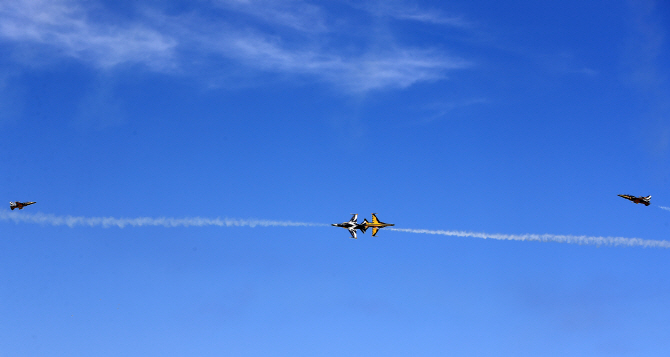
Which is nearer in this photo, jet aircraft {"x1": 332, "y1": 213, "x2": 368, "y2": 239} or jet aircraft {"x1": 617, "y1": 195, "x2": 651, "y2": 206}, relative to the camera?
jet aircraft {"x1": 617, "y1": 195, "x2": 651, "y2": 206}

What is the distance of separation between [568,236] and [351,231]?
222 feet

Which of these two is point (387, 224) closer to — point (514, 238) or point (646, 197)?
point (514, 238)

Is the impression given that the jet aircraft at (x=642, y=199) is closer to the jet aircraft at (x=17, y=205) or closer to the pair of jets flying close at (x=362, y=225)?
the pair of jets flying close at (x=362, y=225)

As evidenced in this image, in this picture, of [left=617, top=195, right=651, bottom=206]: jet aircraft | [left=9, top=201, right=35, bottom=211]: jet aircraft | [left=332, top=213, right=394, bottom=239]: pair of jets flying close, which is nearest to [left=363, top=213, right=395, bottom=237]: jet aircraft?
[left=332, top=213, right=394, bottom=239]: pair of jets flying close

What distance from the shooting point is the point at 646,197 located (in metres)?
179

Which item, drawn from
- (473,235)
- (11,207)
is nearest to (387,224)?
(473,235)

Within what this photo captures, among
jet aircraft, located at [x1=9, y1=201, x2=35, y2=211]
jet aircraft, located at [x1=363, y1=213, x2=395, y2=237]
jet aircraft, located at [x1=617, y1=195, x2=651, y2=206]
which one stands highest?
jet aircraft, located at [x1=617, y1=195, x2=651, y2=206]

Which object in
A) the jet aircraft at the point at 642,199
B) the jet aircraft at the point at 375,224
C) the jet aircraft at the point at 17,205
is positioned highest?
the jet aircraft at the point at 642,199

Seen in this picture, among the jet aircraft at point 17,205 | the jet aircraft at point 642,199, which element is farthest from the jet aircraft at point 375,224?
the jet aircraft at point 17,205

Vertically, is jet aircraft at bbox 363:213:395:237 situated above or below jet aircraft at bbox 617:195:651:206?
below

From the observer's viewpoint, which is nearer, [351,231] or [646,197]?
[646,197]

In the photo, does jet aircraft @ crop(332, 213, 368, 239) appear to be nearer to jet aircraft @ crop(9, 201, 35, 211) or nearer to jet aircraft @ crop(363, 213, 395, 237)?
jet aircraft @ crop(363, 213, 395, 237)

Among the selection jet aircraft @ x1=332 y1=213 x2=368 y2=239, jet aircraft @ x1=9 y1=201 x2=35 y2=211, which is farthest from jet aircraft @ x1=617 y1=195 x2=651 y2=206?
jet aircraft @ x1=9 y1=201 x2=35 y2=211

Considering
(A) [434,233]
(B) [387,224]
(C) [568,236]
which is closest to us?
(C) [568,236]
